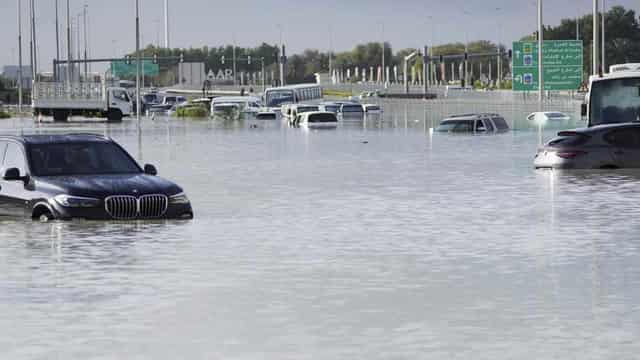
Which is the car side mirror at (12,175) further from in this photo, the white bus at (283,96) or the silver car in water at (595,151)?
the white bus at (283,96)

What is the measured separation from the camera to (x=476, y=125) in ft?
260

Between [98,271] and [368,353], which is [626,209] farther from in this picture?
[368,353]

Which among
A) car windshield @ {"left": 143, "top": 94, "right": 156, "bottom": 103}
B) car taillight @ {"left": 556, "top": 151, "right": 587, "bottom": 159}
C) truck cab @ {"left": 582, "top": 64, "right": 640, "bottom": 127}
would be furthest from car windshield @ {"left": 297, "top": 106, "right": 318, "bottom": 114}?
car windshield @ {"left": 143, "top": 94, "right": 156, "bottom": 103}

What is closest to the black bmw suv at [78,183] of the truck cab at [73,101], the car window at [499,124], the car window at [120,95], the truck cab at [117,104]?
the car window at [499,124]

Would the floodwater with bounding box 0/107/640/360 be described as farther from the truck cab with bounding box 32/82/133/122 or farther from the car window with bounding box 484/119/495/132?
the truck cab with bounding box 32/82/133/122

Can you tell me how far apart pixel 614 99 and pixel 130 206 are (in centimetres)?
2587

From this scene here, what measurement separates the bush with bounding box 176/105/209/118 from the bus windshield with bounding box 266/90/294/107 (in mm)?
12800

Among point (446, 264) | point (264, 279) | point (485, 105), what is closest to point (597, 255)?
point (446, 264)

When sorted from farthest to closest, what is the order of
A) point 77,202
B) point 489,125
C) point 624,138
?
point 489,125
point 624,138
point 77,202

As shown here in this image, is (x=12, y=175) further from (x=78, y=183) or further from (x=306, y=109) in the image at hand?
(x=306, y=109)

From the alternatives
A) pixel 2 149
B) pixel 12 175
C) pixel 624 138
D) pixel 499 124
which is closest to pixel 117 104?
pixel 499 124

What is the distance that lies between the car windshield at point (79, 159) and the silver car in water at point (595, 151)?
685 inches

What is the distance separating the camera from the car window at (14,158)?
78.2 feet

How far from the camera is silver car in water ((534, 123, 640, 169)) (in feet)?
130
